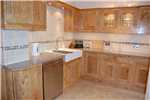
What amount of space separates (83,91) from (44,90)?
1183mm

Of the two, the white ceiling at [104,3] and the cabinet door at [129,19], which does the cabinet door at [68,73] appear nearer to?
the cabinet door at [129,19]

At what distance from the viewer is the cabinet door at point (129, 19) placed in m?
3.34

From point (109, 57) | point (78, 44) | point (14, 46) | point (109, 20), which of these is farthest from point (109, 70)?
point (14, 46)

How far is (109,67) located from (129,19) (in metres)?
1.45

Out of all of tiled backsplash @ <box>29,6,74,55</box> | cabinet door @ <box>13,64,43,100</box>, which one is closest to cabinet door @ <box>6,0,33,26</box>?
tiled backsplash @ <box>29,6,74,55</box>

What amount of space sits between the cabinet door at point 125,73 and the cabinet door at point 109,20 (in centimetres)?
109

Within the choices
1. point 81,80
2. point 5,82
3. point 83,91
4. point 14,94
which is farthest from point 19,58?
point 81,80

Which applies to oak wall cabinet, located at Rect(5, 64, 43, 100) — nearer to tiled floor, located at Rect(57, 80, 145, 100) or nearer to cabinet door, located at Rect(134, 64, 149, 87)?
tiled floor, located at Rect(57, 80, 145, 100)

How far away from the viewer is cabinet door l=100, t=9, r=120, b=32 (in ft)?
11.7

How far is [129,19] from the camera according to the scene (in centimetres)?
342

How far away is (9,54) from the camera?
81.0 inches

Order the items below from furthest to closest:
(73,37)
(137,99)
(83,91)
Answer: (73,37), (83,91), (137,99)

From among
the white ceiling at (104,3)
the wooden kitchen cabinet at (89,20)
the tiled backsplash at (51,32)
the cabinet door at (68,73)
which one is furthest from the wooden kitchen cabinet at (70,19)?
the cabinet door at (68,73)

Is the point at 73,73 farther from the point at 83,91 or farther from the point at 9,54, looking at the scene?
the point at 9,54
